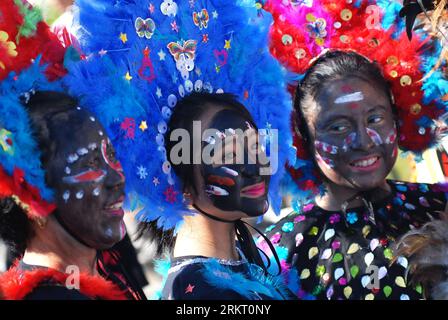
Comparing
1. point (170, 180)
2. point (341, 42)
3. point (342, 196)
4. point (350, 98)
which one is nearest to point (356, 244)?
point (342, 196)

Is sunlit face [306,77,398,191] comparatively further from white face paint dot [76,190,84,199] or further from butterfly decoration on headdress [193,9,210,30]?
white face paint dot [76,190,84,199]

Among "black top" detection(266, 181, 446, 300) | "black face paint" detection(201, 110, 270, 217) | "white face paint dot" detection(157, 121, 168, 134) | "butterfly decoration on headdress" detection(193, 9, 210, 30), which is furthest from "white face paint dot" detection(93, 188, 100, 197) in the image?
"black top" detection(266, 181, 446, 300)

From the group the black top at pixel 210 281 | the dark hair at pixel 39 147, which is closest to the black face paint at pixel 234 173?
the black top at pixel 210 281

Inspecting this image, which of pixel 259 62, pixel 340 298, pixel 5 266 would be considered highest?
pixel 259 62

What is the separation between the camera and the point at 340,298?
387 cm

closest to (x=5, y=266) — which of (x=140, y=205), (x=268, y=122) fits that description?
(x=140, y=205)

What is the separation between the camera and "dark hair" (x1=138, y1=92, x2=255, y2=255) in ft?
11.2

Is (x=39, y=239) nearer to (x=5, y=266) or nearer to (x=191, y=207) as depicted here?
(x=5, y=266)

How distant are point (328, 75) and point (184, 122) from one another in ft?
3.23

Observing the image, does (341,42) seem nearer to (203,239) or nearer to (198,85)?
(198,85)

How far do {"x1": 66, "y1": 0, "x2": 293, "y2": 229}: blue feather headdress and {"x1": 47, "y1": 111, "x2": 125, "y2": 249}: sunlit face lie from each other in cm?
11

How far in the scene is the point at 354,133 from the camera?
13.0ft
